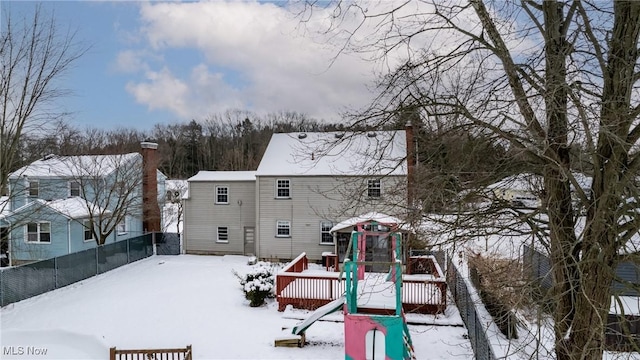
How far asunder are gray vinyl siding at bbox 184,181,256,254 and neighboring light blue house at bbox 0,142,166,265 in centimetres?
289

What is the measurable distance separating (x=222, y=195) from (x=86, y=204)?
6.88 meters

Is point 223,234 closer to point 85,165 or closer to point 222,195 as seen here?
point 222,195

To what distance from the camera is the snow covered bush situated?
1320 cm

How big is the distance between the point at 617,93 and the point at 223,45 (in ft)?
36.3

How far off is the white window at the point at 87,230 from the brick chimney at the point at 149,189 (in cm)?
303

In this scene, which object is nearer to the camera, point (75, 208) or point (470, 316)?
point (470, 316)

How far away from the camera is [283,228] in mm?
20625

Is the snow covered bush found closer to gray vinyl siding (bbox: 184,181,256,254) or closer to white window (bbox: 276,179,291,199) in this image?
white window (bbox: 276,179,291,199)

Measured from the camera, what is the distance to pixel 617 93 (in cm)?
382

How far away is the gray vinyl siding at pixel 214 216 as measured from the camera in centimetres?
2186

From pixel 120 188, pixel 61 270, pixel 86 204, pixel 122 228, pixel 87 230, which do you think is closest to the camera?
pixel 61 270

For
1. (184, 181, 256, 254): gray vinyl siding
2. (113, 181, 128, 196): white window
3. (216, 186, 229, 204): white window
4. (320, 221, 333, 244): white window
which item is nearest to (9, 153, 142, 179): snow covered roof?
(113, 181, 128, 196): white window

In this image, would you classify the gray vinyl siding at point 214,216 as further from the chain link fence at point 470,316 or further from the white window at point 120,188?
the chain link fence at point 470,316

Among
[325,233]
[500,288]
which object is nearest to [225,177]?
[325,233]
